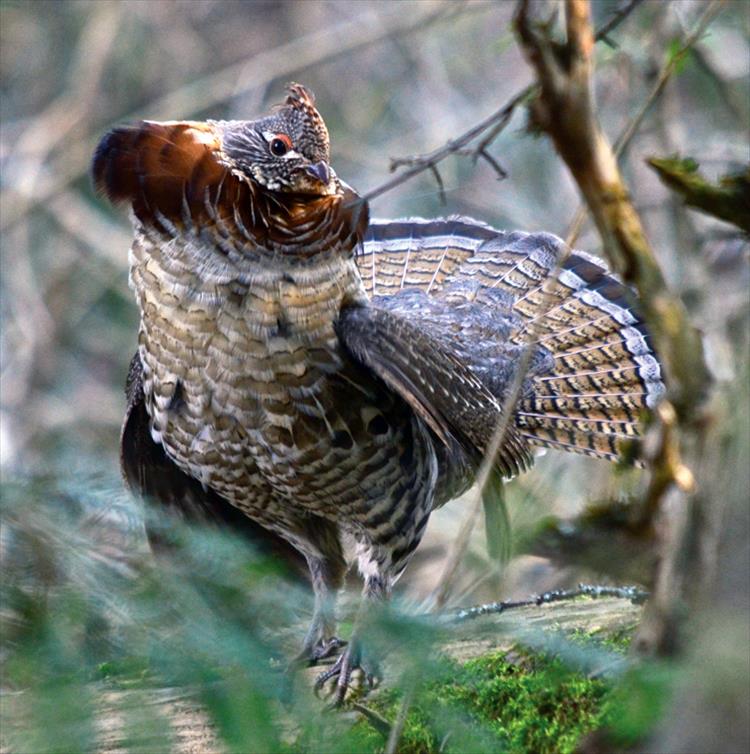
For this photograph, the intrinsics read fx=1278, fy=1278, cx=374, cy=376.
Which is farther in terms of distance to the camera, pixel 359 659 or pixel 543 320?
pixel 543 320

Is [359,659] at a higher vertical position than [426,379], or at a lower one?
lower

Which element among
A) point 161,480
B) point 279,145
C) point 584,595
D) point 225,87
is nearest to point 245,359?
point 279,145

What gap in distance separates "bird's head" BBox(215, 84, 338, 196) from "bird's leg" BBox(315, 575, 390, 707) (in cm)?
125

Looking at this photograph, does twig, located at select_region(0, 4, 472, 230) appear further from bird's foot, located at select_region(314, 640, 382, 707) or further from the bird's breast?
bird's foot, located at select_region(314, 640, 382, 707)

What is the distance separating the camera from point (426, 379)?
12.7ft

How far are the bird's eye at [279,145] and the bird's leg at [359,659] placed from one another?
4.41 ft

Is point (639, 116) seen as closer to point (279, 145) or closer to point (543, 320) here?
point (279, 145)

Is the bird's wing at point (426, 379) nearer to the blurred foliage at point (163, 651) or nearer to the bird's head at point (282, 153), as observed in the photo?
the bird's head at point (282, 153)

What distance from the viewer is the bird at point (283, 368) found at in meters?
3.74

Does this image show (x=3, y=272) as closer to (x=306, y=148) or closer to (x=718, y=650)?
(x=306, y=148)

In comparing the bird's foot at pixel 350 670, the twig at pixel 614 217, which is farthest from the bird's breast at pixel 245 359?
the twig at pixel 614 217

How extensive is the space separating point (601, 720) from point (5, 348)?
6142 mm

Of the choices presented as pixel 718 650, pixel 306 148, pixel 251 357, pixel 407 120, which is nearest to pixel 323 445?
pixel 251 357

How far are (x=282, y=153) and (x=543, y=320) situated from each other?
4.68 ft
